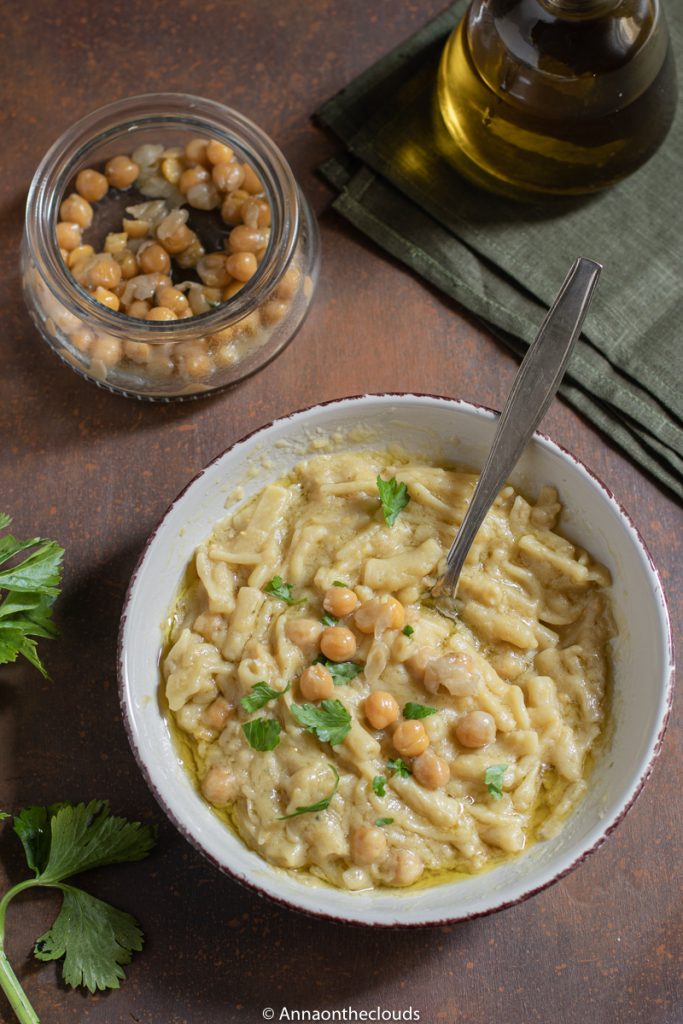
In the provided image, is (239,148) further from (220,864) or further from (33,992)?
(33,992)

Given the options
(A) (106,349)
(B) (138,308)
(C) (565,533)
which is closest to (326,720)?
(C) (565,533)

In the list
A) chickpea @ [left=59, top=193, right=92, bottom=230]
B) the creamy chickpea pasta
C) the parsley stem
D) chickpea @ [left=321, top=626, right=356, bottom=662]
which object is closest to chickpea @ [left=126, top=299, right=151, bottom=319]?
chickpea @ [left=59, top=193, right=92, bottom=230]

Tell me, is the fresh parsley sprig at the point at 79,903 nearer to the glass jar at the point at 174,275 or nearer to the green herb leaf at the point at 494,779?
the green herb leaf at the point at 494,779

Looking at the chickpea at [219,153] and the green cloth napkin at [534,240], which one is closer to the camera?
the green cloth napkin at [534,240]

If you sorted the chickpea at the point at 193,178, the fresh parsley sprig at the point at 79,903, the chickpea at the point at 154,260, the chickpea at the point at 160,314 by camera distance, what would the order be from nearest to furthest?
the fresh parsley sprig at the point at 79,903 → the chickpea at the point at 160,314 → the chickpea at the point at 154,260 → the chickpea at the point at 193,178

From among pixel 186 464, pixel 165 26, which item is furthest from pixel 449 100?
pixel 186 464

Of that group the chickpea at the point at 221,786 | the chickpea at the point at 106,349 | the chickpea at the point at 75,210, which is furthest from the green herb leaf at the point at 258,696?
the chickpea at the point at 75,210

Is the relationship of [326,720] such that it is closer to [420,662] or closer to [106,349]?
[420,662]
